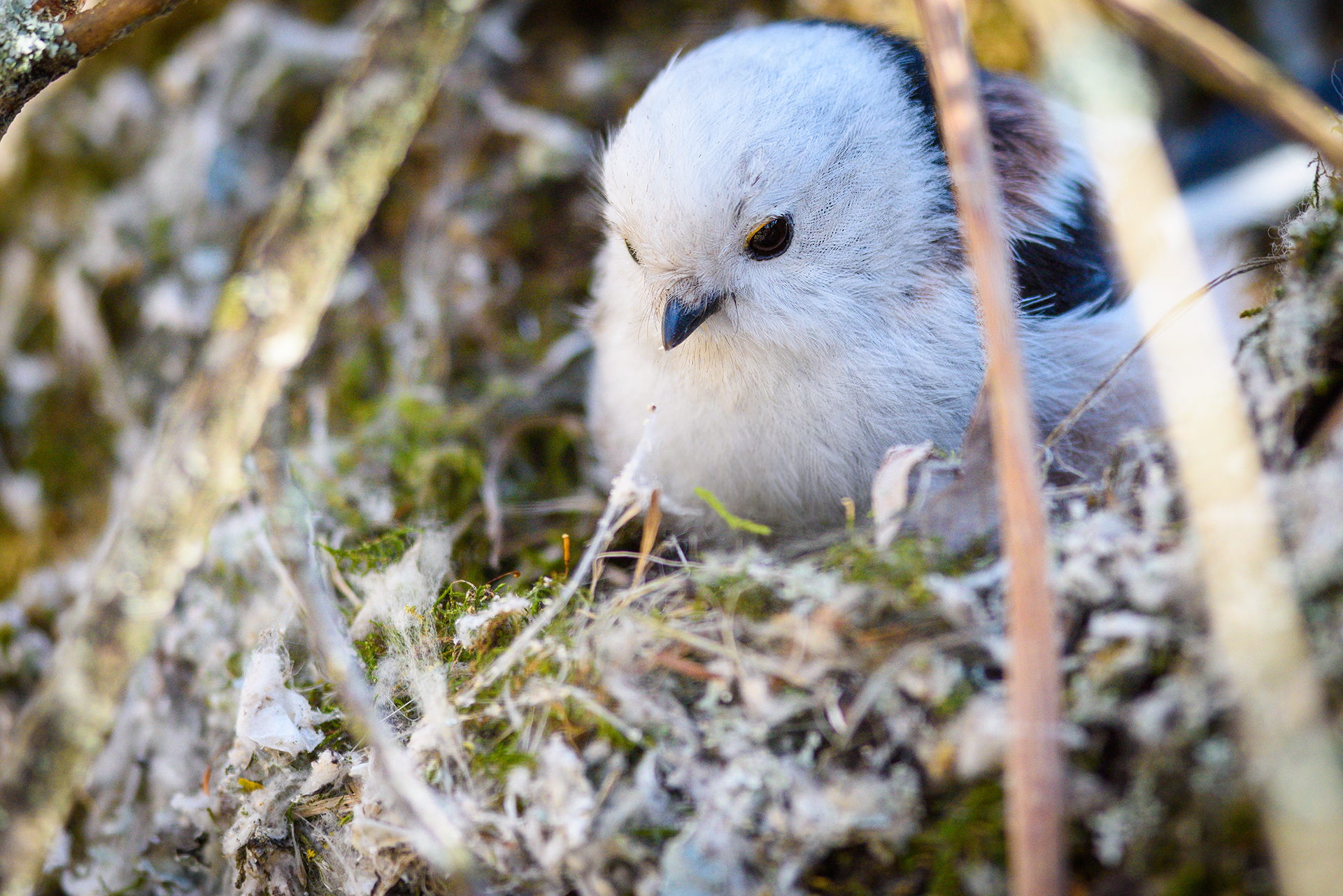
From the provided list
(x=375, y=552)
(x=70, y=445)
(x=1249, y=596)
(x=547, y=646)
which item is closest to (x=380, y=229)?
(x=70, y=445)

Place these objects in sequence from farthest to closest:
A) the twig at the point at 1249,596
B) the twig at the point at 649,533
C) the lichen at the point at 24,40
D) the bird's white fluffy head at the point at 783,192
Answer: the bird's white fluffy head at the point at 783,192 → the twig at the point at 649,533 → the lichen at the point at 24,40 → the twig at the point at 1249,596

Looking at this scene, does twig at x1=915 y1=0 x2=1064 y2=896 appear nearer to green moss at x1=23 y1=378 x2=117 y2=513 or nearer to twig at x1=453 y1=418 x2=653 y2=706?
twig at x1=453 y1=418 x2=653 y2=706

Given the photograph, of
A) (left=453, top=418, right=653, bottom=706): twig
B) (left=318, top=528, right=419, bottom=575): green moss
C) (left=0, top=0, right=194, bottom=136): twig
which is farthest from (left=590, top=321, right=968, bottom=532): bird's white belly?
(left=0, top=0, right=194, bottom=136): twig

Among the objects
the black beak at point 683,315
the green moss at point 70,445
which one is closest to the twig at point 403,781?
the black beak at point 683,315

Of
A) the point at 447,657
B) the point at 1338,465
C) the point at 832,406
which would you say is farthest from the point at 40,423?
the point at 1338,465

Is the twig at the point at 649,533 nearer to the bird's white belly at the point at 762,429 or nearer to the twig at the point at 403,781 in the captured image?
the bird's white belly at the point at 762,429

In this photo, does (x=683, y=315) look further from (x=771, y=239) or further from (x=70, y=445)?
(x=70, y=445)
